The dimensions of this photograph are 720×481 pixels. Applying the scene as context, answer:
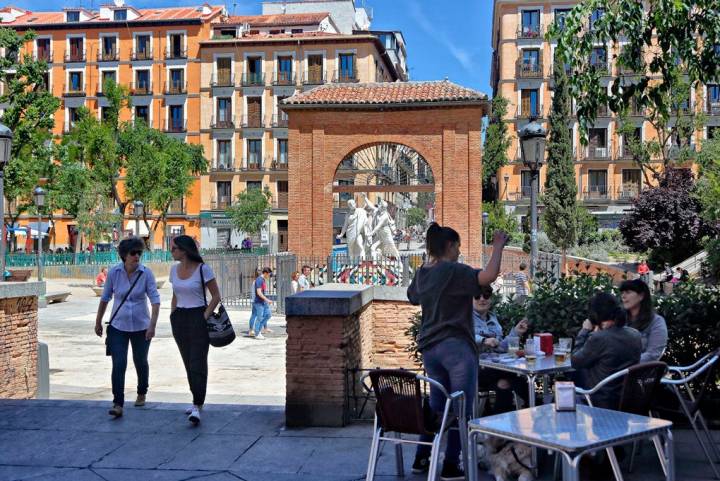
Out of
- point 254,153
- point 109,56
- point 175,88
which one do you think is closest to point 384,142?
point 254,153

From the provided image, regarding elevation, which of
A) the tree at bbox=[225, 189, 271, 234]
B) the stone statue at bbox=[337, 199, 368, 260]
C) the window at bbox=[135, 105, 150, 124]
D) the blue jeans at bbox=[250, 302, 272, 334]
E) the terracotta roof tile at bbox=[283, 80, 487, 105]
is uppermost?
the window at bbox=[135, 105, 150, 124]

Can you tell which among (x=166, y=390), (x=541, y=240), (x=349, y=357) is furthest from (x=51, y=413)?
(x=541, y=240)

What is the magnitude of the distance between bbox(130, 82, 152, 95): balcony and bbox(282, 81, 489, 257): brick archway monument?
3747 centimetres

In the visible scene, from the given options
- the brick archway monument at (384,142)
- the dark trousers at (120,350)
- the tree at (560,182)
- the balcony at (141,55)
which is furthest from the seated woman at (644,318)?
the balcony at (141,55)

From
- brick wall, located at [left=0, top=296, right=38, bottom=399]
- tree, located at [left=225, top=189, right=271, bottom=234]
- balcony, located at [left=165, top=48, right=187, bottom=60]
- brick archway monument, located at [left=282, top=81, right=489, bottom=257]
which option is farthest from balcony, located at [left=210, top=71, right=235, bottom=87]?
brick wall, located at [left=0, top=296, right=38, bottom=399]

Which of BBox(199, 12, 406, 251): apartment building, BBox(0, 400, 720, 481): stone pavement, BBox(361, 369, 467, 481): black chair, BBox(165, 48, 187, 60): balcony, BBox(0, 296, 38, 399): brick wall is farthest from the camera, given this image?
BBox(165, 48, 187, 60): balcony

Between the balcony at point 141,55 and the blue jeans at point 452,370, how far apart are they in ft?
193

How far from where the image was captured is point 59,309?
23812 mm

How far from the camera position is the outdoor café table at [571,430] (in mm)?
3402

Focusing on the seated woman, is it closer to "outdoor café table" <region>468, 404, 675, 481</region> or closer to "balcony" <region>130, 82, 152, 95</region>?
"outdoor café table" <region>468, 404, 675, 481</region>

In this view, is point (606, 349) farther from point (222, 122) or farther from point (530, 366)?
point (222, 122)

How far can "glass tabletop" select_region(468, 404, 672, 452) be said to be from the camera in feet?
11.3

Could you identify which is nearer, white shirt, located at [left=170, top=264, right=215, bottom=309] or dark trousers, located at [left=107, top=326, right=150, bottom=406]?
white shirt, located at [left=170, top=264, right=215, bottom=309]

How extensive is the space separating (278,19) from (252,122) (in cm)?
1006
